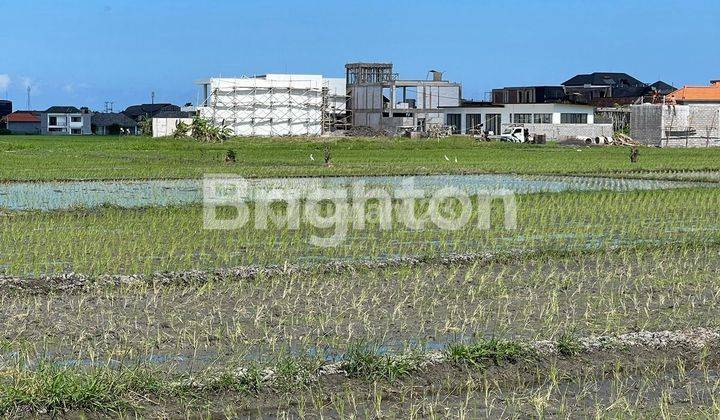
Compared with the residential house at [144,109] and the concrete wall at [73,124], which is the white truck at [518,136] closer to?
Result: the concrete wall at [73,124]

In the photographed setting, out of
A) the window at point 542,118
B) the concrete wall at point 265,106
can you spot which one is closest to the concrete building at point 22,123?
the concrete wall at point 265,106

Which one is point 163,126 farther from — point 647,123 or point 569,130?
point 647,123

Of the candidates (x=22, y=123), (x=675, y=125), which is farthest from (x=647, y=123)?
(x=22, y=123)

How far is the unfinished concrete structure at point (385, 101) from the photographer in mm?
49938

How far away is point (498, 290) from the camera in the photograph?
303 inches

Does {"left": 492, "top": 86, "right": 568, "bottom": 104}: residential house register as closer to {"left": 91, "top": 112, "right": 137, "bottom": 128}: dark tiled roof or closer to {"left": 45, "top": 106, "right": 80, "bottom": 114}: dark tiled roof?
{"left": 91, "top": 112, "right": 137, "bottom": 128}: dark tiled roof

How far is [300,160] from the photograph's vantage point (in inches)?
1073

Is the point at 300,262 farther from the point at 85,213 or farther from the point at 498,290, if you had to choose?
the point at 85,213

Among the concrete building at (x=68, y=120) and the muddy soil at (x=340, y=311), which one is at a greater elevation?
the concrete building at (x=68, y=120)

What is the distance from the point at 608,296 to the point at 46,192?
1110 centimetres

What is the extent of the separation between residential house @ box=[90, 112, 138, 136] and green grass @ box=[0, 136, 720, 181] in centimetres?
3203

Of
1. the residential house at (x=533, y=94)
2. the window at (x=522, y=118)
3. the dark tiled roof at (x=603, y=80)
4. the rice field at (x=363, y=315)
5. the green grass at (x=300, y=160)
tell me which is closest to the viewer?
the rice field at (x=363, y=315)

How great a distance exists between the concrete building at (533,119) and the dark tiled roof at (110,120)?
28.7m

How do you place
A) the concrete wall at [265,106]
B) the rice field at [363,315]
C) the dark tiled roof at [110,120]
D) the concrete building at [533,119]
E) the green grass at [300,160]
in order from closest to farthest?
the rice field at [363,315], the green grass at [300,160], the concrete building at [533,119], the concrete wall at [265,106], the dark tiled roof at [110,120]
